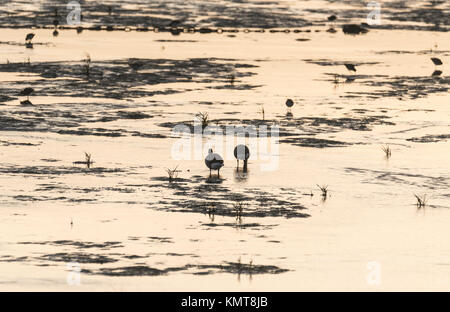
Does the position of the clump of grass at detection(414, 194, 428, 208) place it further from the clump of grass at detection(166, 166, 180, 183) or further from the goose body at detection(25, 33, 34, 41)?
the goose body at detection(25, 33, 34, 41)

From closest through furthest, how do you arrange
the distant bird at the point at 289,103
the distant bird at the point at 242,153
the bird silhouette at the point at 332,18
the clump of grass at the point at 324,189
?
the clump of grass at the point at 324,189 < the distant bird at the point at 242,153 < the distant bird at the point at 289,103 < the bird silhouette at the point at 332,18

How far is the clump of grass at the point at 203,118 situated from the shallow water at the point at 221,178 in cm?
19

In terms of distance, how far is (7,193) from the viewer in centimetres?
1702

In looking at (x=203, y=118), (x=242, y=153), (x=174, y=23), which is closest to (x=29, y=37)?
(x=174, y=23)

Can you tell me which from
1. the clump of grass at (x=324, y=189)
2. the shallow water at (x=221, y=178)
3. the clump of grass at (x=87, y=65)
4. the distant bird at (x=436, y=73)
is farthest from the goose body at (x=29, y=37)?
the clump of grass at (x=324, y=189)

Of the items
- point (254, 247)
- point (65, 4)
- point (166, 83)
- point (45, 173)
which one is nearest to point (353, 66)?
point (166, 83)

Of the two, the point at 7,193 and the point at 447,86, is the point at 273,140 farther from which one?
the point at 447,86

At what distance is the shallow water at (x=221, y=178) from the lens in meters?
13.7

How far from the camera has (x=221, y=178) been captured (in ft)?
59.9

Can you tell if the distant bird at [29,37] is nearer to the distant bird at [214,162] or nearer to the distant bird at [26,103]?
the distant bird at [26,103]

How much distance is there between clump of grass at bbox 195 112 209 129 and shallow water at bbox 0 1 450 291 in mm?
194

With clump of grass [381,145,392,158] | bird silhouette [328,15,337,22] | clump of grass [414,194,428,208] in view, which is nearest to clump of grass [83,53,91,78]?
clump of grass [381,145,392,158]

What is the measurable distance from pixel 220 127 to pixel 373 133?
2.47 meters

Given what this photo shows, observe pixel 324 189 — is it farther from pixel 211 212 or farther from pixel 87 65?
pixel 87 65
